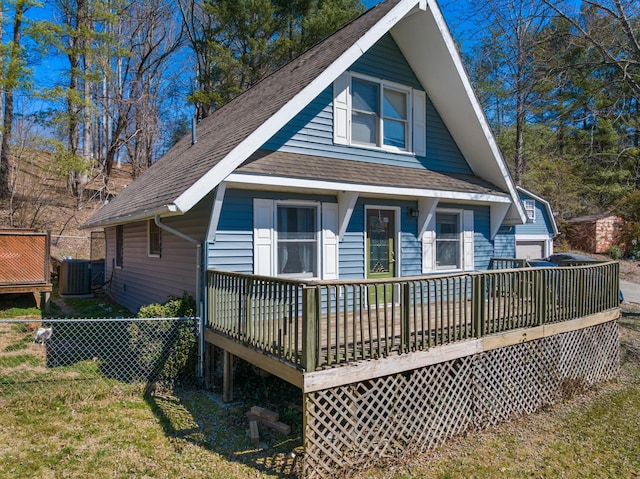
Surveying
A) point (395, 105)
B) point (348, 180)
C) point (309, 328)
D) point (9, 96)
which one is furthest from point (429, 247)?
point (9, 96)

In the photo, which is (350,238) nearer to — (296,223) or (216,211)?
(296,223)

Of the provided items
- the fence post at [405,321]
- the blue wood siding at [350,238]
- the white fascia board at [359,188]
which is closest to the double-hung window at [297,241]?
the blue wood siding at [350,238]

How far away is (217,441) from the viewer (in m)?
4.99

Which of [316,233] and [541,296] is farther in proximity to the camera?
[316,233]

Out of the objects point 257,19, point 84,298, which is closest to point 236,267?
point 84,298

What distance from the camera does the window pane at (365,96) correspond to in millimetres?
8359

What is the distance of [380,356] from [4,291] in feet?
31.3

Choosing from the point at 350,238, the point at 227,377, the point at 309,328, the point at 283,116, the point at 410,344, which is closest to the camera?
the point at 309,328

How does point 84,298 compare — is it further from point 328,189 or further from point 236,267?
point 328,189

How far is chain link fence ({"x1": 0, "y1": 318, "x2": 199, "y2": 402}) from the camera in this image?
584 centimetres

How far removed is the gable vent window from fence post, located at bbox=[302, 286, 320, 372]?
4.38 meters

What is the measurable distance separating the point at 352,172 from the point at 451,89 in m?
3.12

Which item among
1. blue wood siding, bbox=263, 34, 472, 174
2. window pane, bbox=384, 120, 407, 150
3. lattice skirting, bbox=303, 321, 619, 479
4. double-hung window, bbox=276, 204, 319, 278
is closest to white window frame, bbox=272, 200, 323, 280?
double-hung window, bbox=276, 204, 319, 278

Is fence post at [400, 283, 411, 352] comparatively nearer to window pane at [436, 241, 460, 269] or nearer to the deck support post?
the deck support post
